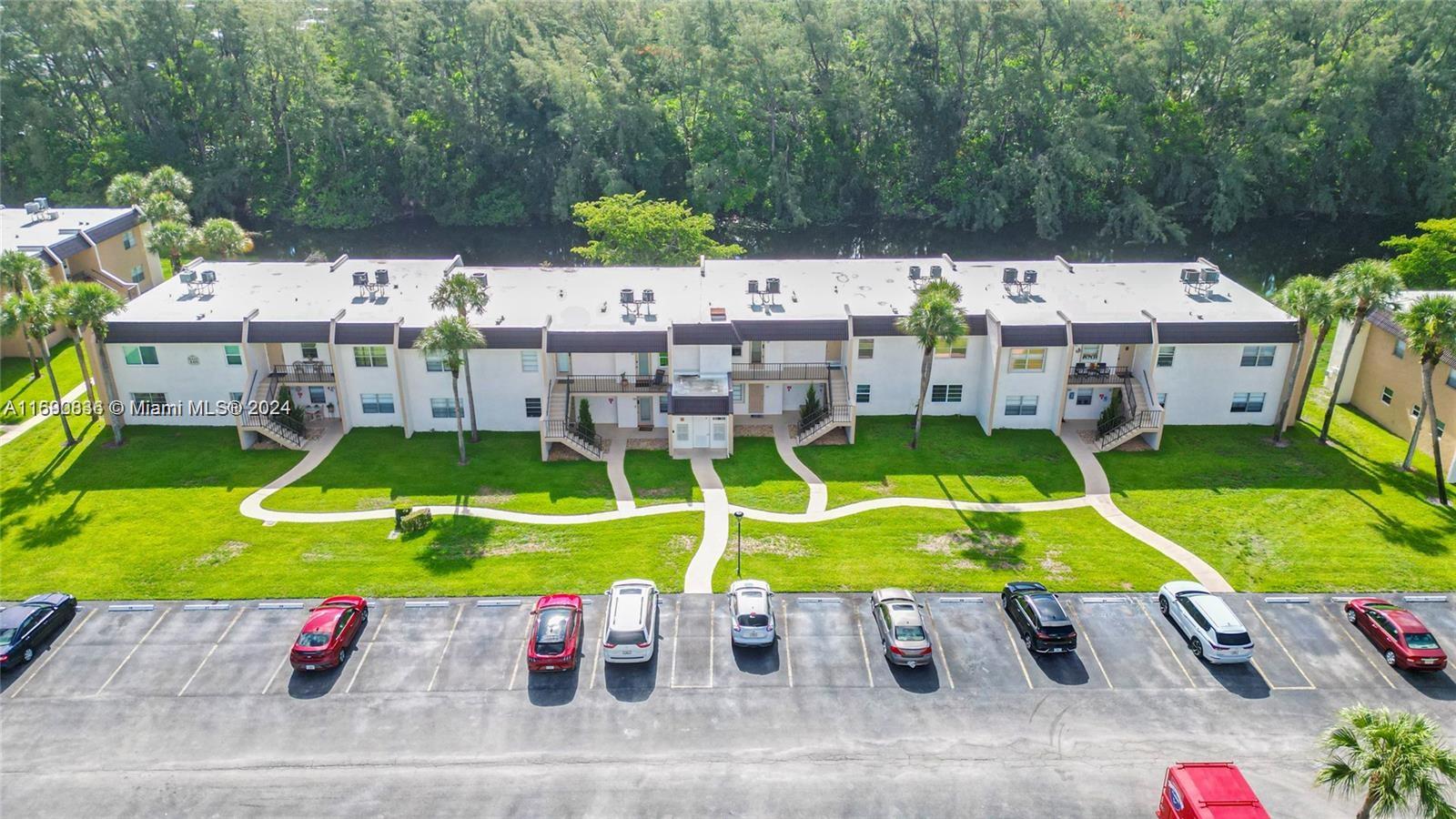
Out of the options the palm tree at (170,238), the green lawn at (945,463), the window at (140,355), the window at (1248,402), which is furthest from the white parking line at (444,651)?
the window at (1248,402)

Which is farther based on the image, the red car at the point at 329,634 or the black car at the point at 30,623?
the black car at the point at 30,623

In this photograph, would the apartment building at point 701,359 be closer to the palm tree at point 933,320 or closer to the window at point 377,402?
the window at point 377,402

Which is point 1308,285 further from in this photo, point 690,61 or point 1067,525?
point 690,61

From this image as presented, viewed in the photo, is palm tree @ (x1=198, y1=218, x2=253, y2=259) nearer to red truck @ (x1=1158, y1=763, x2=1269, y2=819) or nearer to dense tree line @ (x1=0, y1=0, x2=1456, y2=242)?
dense tree line @ (x1=0, y1=0, x2=1456, y2=242)

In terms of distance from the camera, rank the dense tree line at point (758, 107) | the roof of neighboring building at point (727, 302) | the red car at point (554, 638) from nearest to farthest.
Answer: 1. the red car at point (554, 638)
2. the roof of neighboring building at point (727, 302)
3. the dense tree line at point (758, 107)

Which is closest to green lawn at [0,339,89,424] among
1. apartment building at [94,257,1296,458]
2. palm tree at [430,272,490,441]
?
apartment building at [94,257,1296,458]
